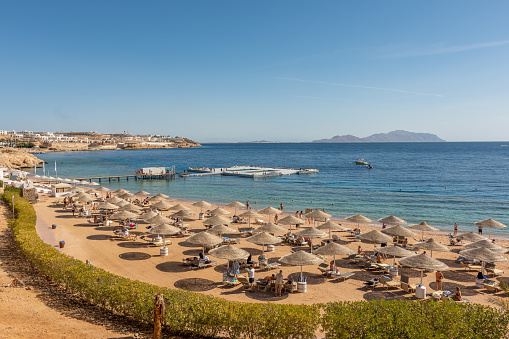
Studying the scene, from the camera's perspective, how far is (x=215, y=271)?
1723 cm

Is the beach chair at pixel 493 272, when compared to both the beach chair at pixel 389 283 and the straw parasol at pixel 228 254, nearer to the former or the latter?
the beach chair at pixel 389 283

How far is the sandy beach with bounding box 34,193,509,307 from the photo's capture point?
14.6m

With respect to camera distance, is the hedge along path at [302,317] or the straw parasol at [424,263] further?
the straw parasol at [424,263]

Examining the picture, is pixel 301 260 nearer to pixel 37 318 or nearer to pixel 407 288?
pixel 407 288

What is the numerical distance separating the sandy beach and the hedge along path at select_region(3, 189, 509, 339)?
13.8ft

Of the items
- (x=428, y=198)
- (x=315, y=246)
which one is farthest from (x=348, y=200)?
(x=315, y=246)

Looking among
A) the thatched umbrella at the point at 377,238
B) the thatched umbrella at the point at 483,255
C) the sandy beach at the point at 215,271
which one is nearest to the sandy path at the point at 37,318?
the sandy beach at the point at 215,271

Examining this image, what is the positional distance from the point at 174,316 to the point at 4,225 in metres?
20.0

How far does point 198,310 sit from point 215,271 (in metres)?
7.66

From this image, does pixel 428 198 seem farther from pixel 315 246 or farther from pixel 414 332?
pixel 414 332

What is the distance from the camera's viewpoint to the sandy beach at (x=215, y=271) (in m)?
14.6

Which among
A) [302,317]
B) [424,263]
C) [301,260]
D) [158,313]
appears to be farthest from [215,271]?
[424,263]

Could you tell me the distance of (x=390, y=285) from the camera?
1531 centimetres

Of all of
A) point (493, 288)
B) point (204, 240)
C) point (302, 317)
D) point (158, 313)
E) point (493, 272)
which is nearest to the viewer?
point (158, 313)
